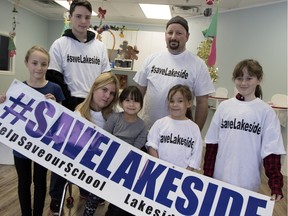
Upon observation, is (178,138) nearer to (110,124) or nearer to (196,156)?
(196,156)

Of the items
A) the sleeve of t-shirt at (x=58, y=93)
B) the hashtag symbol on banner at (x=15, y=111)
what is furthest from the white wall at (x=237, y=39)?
the hashtag symbol on banner at (x=15, y=111)

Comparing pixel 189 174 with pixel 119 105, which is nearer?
pixel 189 174

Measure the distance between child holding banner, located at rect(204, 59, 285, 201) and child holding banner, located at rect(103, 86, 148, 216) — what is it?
0.53 meters

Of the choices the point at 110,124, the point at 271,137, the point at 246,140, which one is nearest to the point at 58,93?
the point at 110,124

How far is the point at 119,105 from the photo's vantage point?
2.00 metres

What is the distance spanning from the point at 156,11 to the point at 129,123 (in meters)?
4.58

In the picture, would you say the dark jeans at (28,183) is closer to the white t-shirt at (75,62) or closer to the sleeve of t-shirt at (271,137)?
→ the white t-shirt at (75,62)

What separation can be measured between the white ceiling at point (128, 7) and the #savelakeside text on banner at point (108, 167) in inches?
157

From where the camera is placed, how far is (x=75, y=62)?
214 centimetres

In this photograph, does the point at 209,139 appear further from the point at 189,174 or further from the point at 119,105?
the point at 119,105

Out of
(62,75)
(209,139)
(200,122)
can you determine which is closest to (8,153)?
(62,75)

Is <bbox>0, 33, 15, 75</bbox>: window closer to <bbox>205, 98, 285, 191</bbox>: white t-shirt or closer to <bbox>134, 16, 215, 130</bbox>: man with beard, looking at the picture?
<bbox>134, 16, 215, 130</bbox>: man with beard

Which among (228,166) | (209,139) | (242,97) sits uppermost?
(242,97)

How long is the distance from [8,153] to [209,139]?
2.76 meters
